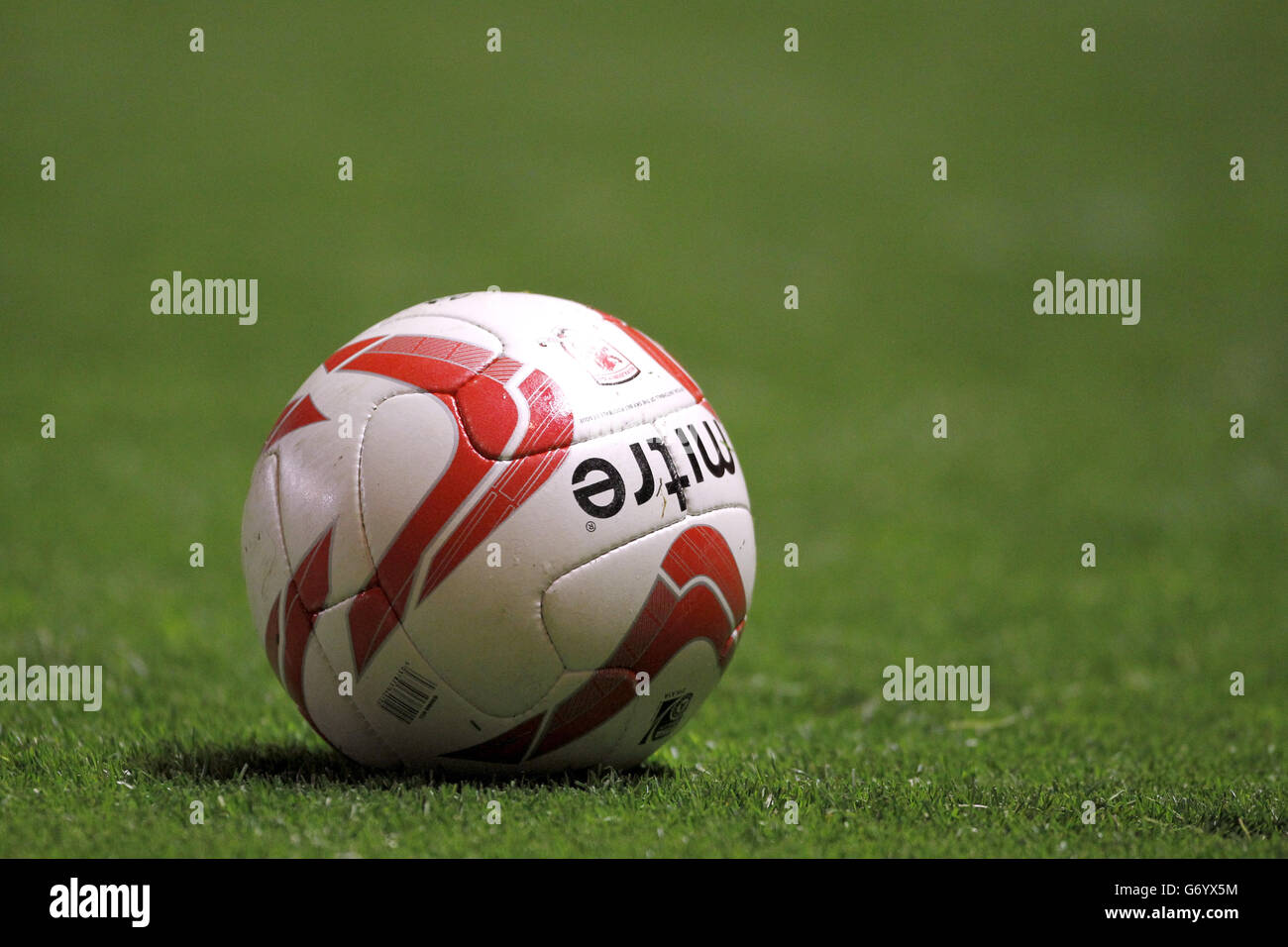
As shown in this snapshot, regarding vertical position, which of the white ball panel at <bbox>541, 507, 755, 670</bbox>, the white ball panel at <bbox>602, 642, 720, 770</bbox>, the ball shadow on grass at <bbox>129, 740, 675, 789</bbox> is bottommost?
the ball shadow on grass at <bbox>129, 740, 675, 789</bbox>

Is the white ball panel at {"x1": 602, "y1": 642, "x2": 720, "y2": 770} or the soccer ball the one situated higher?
the soccer ball

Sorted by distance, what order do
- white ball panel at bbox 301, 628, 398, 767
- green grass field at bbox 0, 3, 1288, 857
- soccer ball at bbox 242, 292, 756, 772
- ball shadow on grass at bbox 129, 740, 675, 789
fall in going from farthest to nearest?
1. green grass field at bbox 0, 3, 1288, 857
2. ball shadow on grass at bbox 129, 740, 675, 789
3. white ball panel at bbox 301, 628, 398, 767
4. soccer ball at bbox 242, 292, 756, 772

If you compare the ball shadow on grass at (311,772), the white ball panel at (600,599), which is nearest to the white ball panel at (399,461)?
the white ball panel at (600,599)

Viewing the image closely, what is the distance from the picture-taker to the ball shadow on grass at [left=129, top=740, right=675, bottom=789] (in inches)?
197

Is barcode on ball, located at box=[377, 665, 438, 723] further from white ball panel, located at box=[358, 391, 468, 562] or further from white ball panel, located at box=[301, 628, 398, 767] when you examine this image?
white ball panel, located at box=[358, 391, 468, 562]

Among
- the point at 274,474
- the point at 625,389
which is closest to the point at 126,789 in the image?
the point at 274,474

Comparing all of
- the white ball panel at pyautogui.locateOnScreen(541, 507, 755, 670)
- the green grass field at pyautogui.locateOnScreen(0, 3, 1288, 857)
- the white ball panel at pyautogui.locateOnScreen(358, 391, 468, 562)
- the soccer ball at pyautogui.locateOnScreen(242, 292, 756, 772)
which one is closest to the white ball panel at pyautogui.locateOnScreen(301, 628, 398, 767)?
the soccer ball at pyautogui.locateOnScreen(242, 292, 756, 772)

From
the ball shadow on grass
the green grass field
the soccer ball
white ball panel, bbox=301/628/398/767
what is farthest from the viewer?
the green grass field

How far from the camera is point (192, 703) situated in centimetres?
706

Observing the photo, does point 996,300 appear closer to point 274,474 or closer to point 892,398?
point 892,398

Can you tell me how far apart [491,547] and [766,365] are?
1121cm

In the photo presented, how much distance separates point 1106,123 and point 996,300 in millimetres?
5749

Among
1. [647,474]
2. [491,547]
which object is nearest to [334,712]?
[491,547]

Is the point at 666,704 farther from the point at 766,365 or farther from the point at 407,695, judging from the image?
the point at 766,365
